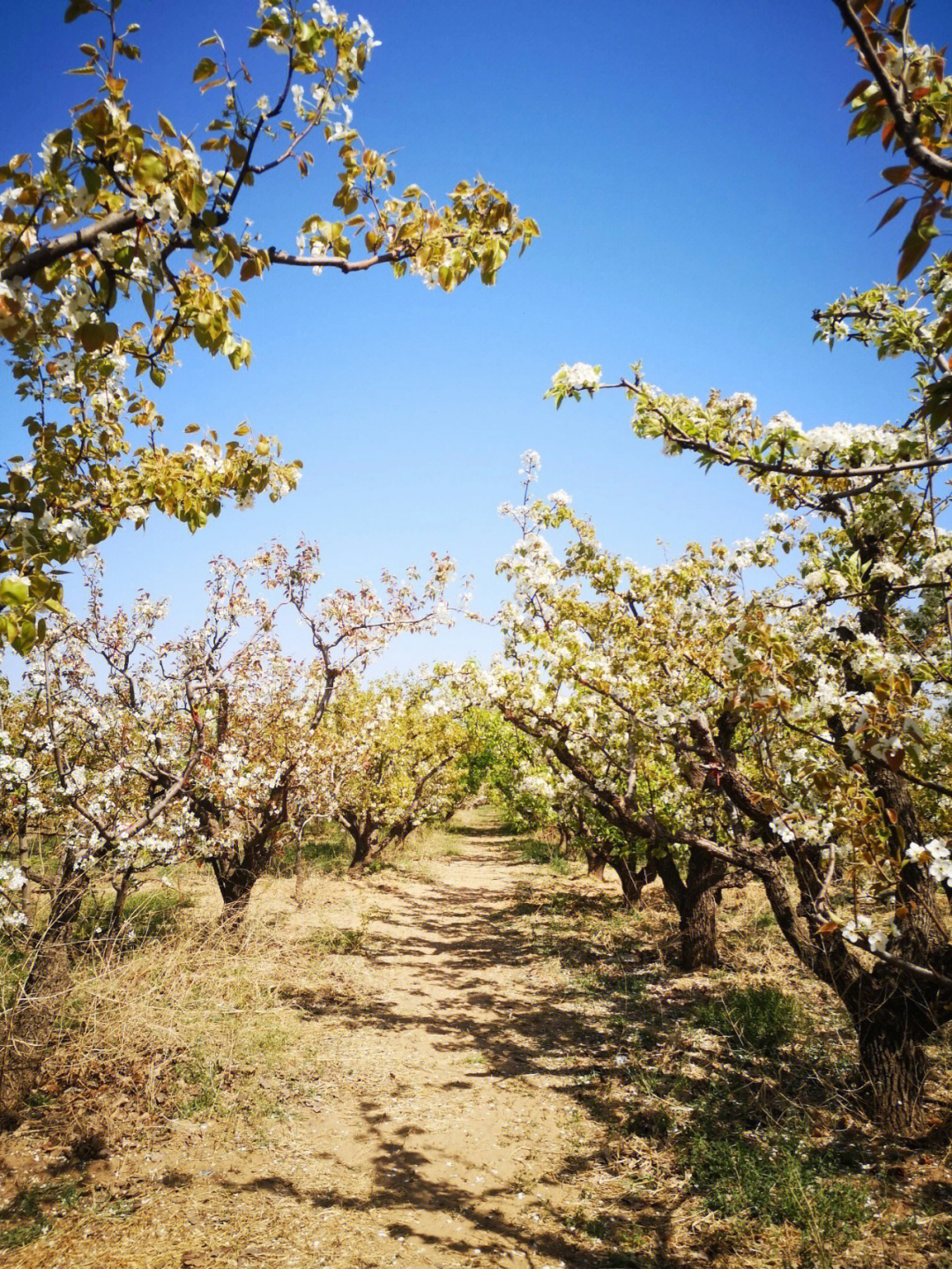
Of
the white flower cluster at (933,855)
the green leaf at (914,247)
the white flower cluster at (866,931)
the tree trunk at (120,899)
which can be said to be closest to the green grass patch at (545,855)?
the tree trunk at (120,899)

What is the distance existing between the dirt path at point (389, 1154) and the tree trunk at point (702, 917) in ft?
6.92

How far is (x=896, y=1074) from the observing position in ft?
16.1

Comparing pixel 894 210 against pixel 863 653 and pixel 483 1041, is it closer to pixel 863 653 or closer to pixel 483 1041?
pixel 863 653

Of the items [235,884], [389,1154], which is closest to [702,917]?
[389,1154]

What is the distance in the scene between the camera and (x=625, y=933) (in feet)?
38.6

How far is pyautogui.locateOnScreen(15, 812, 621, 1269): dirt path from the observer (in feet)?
12.9

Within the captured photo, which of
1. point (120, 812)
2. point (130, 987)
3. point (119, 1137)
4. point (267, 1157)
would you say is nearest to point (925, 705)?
point (267, 1157)

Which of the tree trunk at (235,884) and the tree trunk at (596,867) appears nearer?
the tree trunk at (235,884)

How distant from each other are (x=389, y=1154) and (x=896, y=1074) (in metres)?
4.24

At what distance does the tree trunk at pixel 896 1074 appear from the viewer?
15.9 ft

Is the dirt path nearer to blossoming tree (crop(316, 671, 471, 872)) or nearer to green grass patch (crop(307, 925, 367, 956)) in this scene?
green grass patch (crop(307, 925, 367, 956))

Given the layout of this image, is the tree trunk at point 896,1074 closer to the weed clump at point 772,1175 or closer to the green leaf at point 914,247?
the weed clump at point 772,1175

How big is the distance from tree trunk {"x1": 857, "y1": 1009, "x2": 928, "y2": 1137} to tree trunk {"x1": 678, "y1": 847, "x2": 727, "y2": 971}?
4.21 m

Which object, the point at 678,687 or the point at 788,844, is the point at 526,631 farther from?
the point at 788,844
